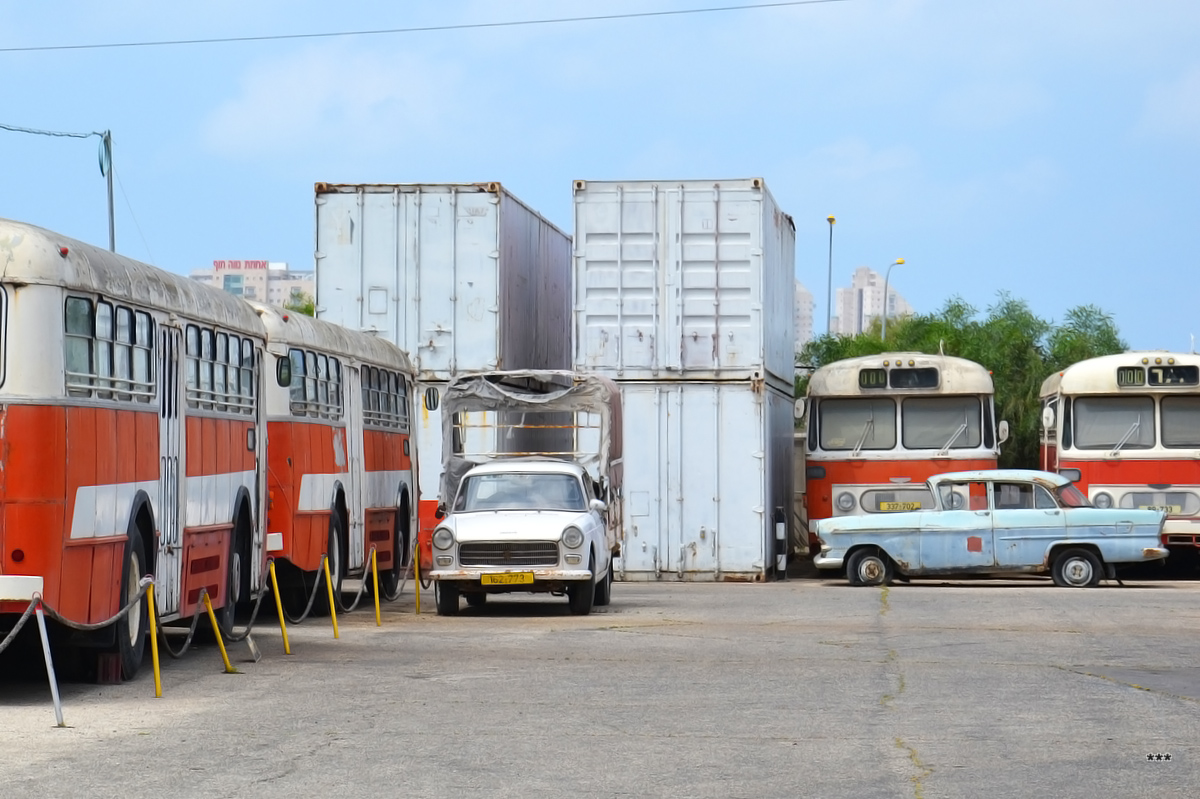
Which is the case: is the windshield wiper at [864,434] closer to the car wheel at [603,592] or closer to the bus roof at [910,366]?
the bus roof at [910,366]

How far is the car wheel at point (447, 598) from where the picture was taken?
840 inches

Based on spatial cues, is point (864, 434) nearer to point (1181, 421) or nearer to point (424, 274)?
point (1181, 421)

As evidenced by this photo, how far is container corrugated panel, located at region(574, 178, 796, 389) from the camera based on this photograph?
28250mm

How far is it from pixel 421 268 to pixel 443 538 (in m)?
7.61

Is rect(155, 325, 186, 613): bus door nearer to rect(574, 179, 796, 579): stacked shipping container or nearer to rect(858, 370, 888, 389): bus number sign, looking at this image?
rect(574, 179, 796, 579): stacked shipping container

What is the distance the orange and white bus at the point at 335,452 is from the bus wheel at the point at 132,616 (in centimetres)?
436

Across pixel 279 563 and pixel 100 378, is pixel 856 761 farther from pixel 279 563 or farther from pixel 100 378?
pixel 279 563

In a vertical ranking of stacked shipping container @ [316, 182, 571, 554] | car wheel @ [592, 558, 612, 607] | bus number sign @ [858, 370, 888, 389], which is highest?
stacked shipping container @ [316, 182, 571, 554]

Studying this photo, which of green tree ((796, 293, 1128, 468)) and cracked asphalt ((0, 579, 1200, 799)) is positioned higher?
green tree ((796, 293, 1128, 468))

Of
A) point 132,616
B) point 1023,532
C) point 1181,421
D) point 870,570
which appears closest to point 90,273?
point 132,616

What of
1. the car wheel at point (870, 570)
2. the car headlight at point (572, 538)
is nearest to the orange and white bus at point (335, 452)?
the car headlight at point (572, 538)

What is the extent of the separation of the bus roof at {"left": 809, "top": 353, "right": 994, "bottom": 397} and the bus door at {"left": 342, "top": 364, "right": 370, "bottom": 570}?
375 inches

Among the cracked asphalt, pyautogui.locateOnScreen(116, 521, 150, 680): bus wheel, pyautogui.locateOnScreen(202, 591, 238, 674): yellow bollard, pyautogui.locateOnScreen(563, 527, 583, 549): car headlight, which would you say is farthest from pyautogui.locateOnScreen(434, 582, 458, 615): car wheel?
pyautogui.locateOnScreen(116, 521, 150, 680): bus wheel

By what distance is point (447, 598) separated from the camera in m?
21.5
